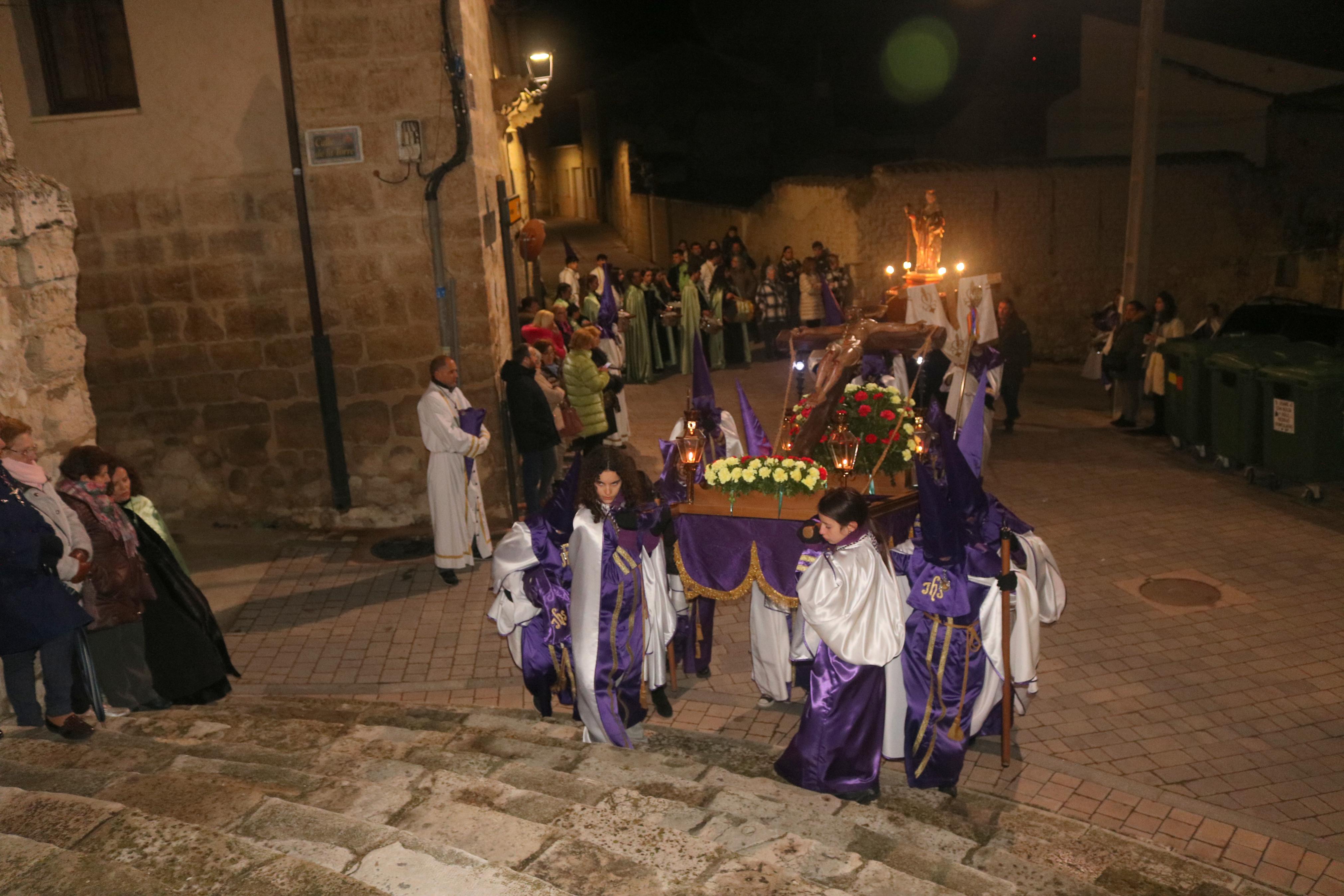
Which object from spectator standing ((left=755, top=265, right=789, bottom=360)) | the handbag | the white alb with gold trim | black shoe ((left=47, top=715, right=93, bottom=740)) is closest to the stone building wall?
black shoe ((left=47, top=715, right=93, bottom=740))

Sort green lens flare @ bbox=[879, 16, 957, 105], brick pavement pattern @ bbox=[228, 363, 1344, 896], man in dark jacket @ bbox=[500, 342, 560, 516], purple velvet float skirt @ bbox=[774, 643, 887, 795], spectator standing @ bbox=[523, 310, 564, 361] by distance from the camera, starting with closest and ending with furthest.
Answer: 1. purple velvet float skirt @ bbox=[774, 643, 887, 795]
2. brick pavement pattern @ bbox=[228, 363, 1344, 896]
3. man in dark jacket @ bbox=[500, 342, 560, 516]
4. spectator standing @ bbox=[523, 310, 564, 361]
5. green lens flare @ bbox=[879, 16, 957, 105]

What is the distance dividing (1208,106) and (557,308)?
1497 cm

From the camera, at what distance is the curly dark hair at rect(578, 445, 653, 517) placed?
6414mm

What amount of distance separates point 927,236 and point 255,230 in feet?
21.4

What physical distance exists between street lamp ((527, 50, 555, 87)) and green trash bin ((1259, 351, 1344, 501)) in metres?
8.73

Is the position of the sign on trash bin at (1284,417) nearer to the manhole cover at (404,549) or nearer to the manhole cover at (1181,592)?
the manhole cover at (1181,592)

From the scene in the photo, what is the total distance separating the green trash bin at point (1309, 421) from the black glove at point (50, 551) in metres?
10.3

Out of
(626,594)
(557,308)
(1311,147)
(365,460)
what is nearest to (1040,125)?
(1311,147)

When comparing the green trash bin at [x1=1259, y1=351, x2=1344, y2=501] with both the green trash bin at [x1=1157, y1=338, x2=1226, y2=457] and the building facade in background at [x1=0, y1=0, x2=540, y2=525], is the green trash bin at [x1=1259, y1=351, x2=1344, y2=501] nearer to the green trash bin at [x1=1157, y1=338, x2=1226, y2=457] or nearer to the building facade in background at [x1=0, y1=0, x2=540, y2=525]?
the green trash bin at [x1=1157, y1=338, x2=1226, y2=457]

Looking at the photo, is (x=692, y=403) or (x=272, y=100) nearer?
(x=692, y=403)

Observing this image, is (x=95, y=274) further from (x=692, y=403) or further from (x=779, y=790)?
(x=779, y=790)

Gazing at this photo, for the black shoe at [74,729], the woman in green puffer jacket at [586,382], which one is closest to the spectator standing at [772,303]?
the woman in green puffer jacket at [586,382]

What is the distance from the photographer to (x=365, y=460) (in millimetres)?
11070

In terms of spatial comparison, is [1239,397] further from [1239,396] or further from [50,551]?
[50,551]
